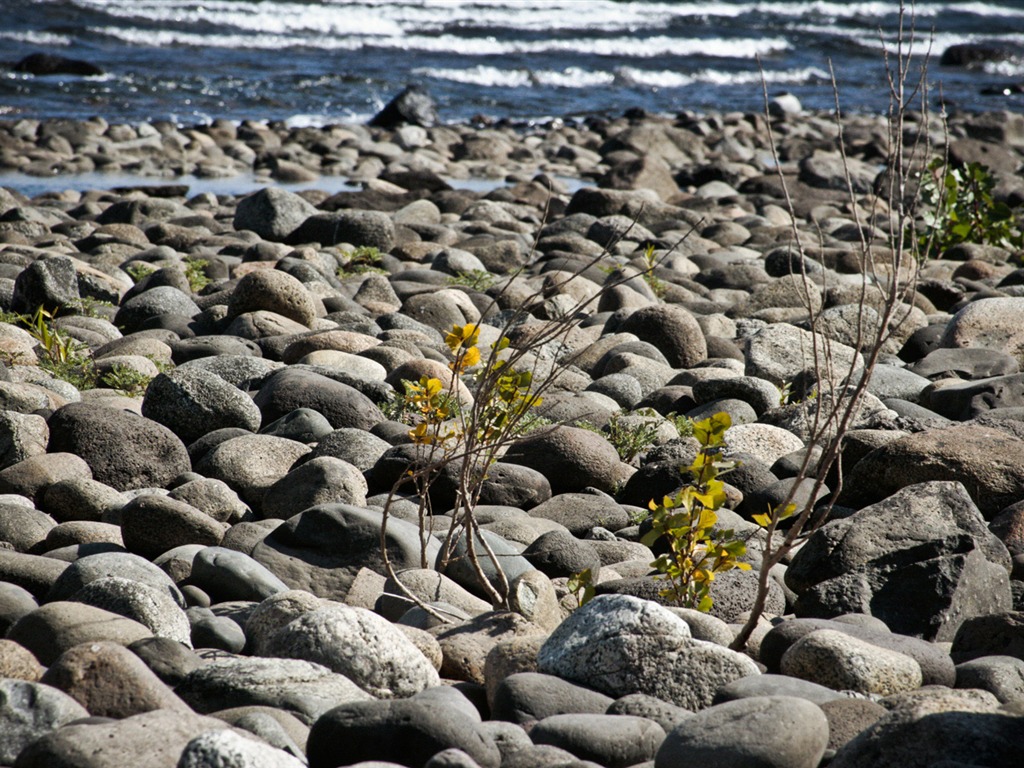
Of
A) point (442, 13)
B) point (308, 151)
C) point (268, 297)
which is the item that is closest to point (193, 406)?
point (268, 297)

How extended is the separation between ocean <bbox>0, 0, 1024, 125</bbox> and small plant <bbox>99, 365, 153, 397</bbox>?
497 inches

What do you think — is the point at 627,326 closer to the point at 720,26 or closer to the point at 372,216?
the point at 372,216

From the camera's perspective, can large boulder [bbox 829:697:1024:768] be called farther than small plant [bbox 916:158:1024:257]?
No

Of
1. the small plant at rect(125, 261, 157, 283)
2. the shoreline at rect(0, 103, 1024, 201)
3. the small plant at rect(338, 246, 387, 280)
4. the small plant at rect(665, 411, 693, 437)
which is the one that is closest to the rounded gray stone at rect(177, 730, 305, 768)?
the small plant at rect(665, 411, 693, 437)

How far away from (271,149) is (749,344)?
10.3m

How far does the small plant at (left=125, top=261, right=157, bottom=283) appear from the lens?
748 centimetres

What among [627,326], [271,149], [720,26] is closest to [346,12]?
[720,26]

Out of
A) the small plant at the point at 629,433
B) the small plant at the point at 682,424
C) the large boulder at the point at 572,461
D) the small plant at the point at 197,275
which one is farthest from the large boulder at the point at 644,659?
the small plant at the point at 197,275

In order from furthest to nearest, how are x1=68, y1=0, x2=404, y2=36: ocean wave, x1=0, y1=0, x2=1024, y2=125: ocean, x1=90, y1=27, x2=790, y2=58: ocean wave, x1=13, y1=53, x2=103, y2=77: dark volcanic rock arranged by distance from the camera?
x1=68, y1=0, x2=404, y2=36: ocean wave < x1=90, y1=27, x2=790, y2=58: ocean wave < x1=13, y1=53, x2=103, y2=77: dark volcanic rock < x1=0, y1=0, x2=1024, y2=125: ocean

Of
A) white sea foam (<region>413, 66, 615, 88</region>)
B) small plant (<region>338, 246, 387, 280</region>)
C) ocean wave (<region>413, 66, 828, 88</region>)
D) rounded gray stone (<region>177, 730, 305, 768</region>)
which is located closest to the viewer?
rounded gray stone (<region>177, 730, 305, 768</region>)

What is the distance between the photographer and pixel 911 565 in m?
3.38

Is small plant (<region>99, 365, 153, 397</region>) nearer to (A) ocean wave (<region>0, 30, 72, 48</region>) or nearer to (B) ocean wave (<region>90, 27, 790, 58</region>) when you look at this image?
(A) ocean wave (<region>0, 30, 72, 48</region>)

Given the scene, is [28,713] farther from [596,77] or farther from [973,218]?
[596,77]

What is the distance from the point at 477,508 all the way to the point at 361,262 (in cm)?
436
